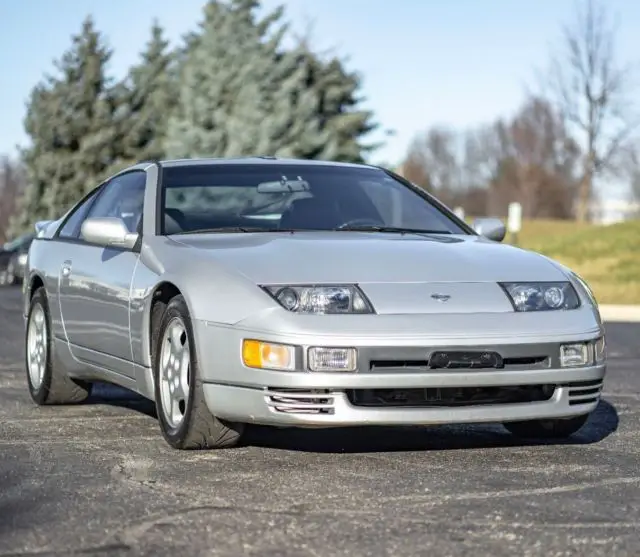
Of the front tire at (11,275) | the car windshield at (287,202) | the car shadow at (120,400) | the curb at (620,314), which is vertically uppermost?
the car windshield at (287,202)

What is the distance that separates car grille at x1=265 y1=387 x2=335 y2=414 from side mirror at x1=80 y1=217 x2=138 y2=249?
1459 millimetres

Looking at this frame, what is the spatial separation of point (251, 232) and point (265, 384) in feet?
3.82

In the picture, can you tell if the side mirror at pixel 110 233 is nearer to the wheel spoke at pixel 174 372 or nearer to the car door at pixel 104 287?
the car door at pixel 104 287

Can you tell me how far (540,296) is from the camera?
591cm

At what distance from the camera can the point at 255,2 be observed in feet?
168

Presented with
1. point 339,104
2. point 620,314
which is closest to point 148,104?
point 339,104

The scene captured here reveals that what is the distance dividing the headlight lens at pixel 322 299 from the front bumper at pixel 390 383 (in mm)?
147

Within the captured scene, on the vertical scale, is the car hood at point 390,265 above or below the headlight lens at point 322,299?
above

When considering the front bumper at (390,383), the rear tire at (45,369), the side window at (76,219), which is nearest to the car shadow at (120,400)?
the rear tire at (45,369)

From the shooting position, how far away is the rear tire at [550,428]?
6379 millimetres

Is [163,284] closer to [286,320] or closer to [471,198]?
[286,320]

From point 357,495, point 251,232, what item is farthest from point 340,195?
point 357,495

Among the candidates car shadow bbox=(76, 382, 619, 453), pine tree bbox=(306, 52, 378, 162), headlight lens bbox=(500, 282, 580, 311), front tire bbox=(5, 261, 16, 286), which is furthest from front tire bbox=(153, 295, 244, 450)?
pine tree bbox=(306, 52, 378, 162)

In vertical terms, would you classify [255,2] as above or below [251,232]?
above
